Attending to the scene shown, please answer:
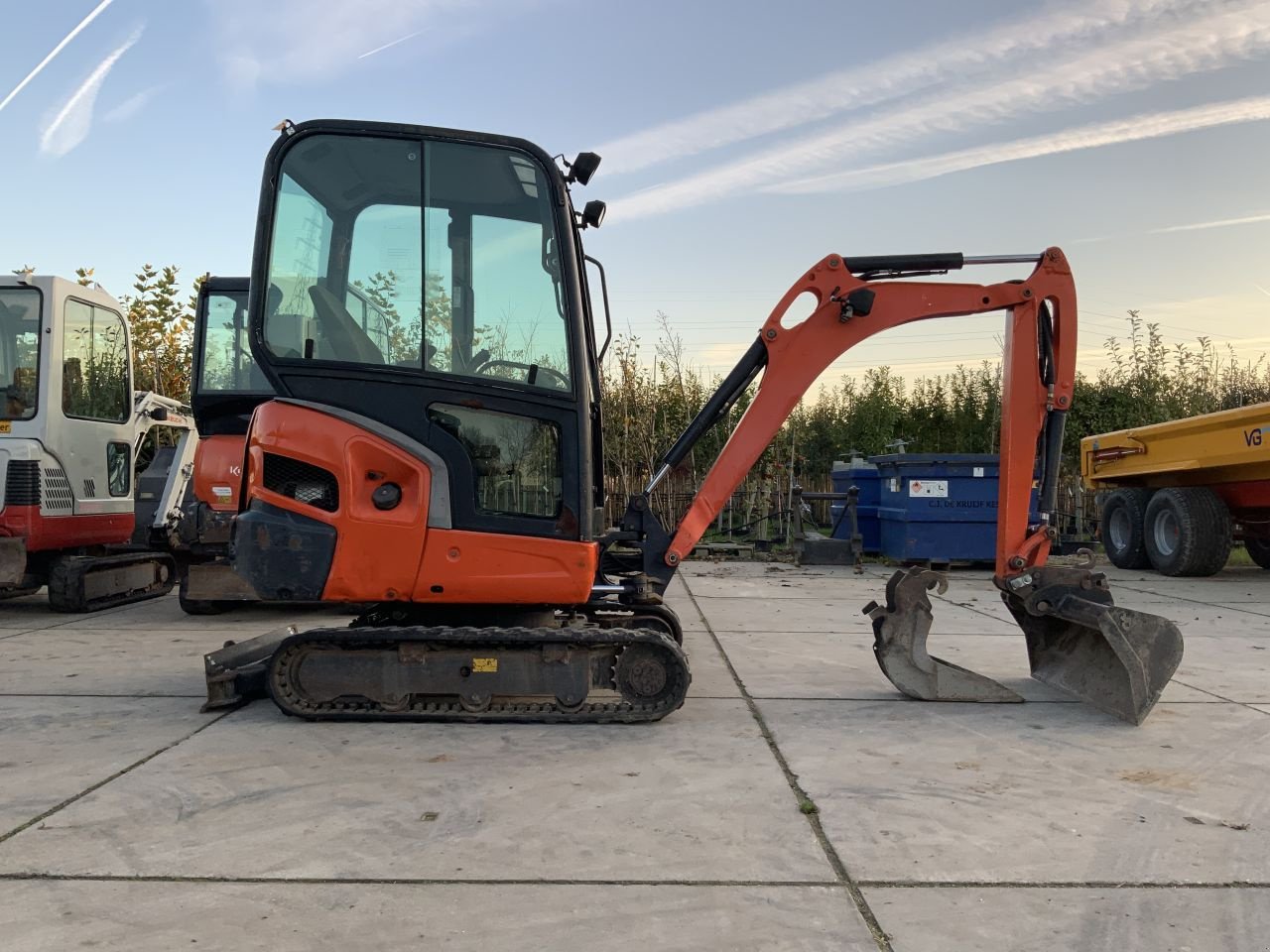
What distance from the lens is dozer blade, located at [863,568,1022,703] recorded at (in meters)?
5.08

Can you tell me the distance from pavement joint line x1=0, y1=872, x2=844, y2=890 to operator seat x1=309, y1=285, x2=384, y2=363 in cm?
237

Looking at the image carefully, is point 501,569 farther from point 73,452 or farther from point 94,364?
point 94,364

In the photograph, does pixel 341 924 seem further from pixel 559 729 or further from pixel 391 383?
pixel 391 383

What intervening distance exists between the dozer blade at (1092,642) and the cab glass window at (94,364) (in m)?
7.72

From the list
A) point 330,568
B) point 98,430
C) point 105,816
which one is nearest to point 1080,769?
point 330,568

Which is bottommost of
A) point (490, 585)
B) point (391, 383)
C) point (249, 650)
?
point (249, 650)

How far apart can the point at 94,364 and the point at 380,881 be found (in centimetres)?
760

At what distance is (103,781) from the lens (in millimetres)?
3664

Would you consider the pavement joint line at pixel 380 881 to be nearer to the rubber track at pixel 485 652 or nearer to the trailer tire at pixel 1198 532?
the rubber track at pixel 485 652

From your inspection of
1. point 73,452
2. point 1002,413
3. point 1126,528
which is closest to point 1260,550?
point 1126,528

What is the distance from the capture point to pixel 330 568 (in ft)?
14.4

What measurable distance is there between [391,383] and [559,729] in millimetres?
1769

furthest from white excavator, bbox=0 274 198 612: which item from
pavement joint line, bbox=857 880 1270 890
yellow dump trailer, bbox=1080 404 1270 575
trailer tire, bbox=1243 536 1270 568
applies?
trailer tire, bbox=1243 536 1270 568

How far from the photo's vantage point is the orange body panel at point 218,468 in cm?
764
